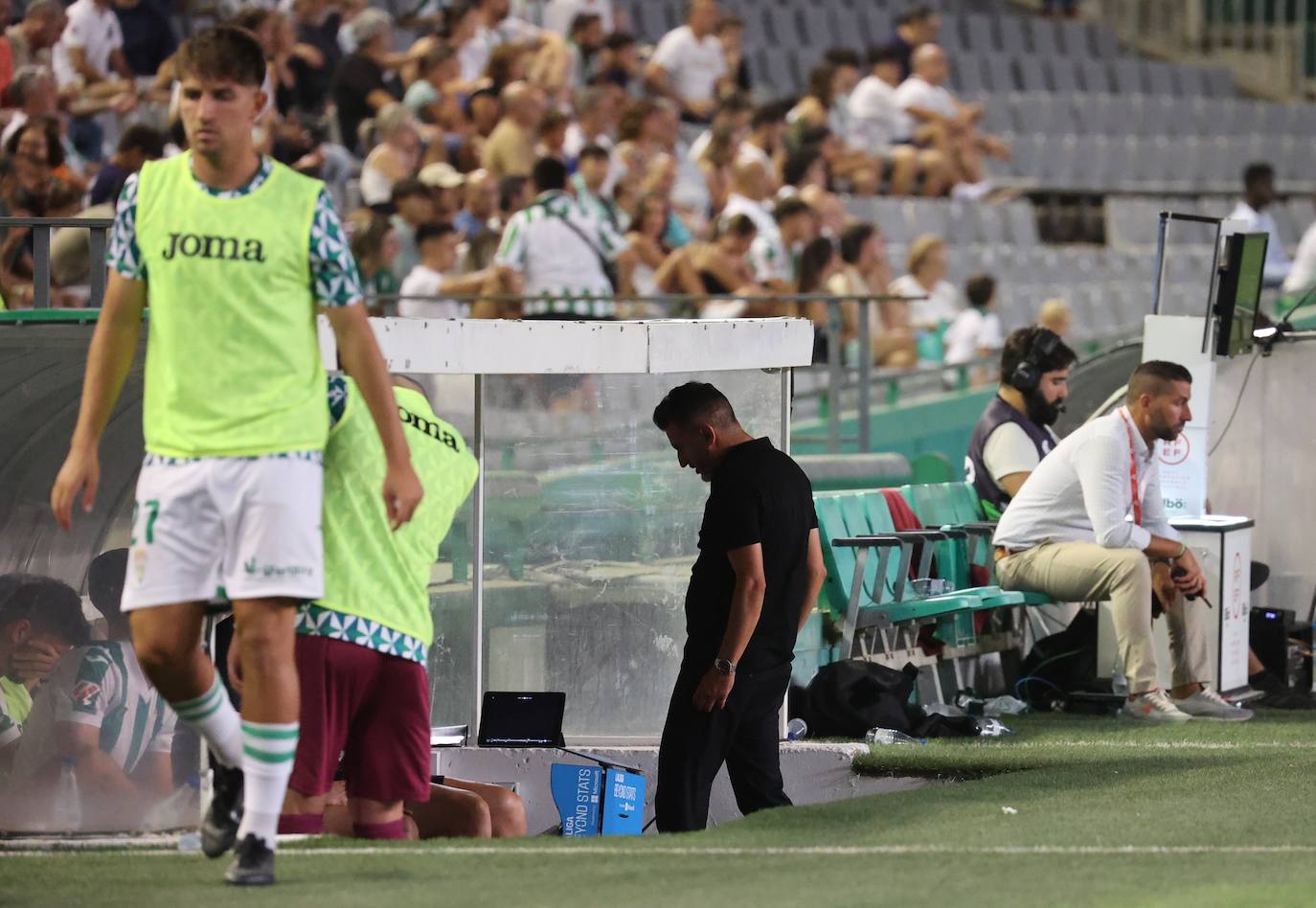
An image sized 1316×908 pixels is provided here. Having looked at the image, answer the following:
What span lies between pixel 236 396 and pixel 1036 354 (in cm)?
653

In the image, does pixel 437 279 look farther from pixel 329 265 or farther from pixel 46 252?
pixel 329 265

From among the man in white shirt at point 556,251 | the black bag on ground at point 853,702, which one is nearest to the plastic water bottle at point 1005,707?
the black bag on ground at point 853,702

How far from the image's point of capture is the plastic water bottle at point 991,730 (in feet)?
30.6

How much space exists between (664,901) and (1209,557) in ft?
19.0

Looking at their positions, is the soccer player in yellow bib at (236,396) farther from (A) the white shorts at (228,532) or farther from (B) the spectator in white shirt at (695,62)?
(B) the spectator in white shirt at (695,62)

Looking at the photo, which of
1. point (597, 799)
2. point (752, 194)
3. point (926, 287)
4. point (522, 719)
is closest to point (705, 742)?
point (597, 799)

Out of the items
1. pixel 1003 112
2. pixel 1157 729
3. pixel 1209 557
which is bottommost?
pixel 1157 729

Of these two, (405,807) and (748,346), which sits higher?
(748,346)

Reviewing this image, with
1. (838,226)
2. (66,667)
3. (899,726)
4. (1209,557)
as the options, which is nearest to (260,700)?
(66,667)

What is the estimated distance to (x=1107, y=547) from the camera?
1003 cm

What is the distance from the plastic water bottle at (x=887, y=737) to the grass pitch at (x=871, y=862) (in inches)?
54.9

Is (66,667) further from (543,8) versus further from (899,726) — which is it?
(543,8)

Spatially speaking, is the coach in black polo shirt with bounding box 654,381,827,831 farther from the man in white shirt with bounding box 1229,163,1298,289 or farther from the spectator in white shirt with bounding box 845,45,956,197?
the man in white shirt with bounding box 1229,163,1298,289

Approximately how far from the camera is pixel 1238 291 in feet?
36.1
